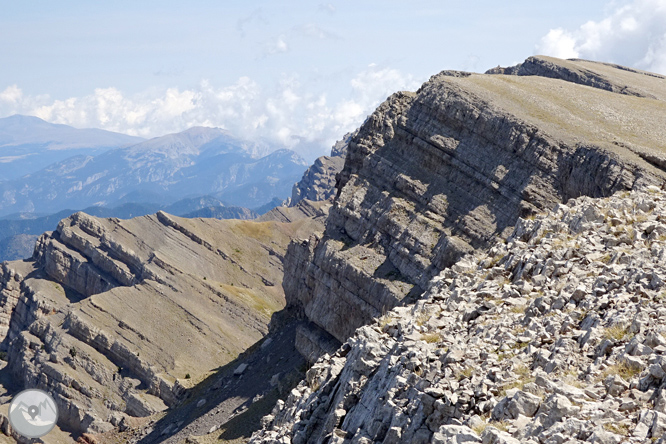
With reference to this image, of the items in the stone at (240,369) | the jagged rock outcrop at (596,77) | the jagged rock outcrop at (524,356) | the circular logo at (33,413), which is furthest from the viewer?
the jagged rock outcrop at (596,77)

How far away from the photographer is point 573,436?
1357 cm

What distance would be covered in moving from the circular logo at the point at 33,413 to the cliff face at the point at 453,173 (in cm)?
3878

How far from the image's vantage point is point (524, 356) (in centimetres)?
1772

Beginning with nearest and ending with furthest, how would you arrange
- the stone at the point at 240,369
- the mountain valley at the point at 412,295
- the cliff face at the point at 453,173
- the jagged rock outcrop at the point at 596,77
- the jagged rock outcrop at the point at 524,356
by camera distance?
1. the jagged rock outcrop at the point at 524,356
2. the mountain valley at the point at 412,295
3. the cliff face at the point at 453,173
4. the stone at the point at 240,369
5. the jagged rock outcrop at the point at 596,77

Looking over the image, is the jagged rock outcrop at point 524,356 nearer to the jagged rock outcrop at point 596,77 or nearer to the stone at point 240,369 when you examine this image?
the stone at point 240,369

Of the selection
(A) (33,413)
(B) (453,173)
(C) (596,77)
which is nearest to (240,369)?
(A) (33,413)

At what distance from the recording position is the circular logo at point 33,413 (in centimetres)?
8569

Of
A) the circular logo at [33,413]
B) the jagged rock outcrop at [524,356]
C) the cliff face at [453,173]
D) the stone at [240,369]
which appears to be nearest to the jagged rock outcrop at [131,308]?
the circular logo at [33,413]

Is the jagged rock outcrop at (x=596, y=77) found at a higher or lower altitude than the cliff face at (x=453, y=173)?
higher

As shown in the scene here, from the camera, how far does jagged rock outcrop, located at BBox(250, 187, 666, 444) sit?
14.6 meters

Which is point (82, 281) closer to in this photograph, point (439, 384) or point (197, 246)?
point (197, 246)

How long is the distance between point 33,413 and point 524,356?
85.4 metres

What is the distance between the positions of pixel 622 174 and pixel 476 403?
128ft

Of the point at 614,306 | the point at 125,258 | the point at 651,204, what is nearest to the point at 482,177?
the point at 651,204
